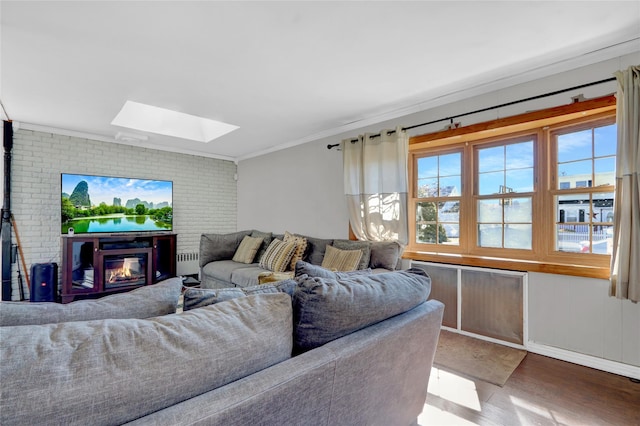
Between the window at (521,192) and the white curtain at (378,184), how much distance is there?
0.86 ft

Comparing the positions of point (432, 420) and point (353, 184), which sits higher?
point (353, 184)

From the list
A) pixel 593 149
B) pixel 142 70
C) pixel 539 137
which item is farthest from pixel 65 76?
pixel 593 149

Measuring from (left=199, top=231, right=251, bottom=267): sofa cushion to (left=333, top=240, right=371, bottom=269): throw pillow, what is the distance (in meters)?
1.83

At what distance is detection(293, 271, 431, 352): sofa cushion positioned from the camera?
1034mm

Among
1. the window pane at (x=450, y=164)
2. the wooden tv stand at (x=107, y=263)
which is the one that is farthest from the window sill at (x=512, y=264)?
the wooden tv stand at (x=107, y=263)

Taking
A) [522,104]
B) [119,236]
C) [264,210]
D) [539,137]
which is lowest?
[119,236]

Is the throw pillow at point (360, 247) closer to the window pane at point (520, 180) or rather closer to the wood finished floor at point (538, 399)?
the wood finished floor at point (538, 399)

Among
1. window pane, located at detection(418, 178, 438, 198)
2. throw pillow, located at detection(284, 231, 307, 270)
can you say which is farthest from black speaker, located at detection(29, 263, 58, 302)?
window pane, located at detection(418, 178, 438, 198)

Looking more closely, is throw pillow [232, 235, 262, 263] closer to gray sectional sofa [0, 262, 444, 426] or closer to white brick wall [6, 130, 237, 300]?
white brick wall [6, 130, 237, 300]

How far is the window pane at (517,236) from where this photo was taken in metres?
2.80

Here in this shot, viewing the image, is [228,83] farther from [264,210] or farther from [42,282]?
[42,282]

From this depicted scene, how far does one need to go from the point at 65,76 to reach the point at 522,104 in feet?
13.0

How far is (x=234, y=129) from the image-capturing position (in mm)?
4227

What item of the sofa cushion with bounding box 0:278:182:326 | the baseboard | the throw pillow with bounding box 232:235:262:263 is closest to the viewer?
the sofa cushion with bounding box 0:278:182:326
